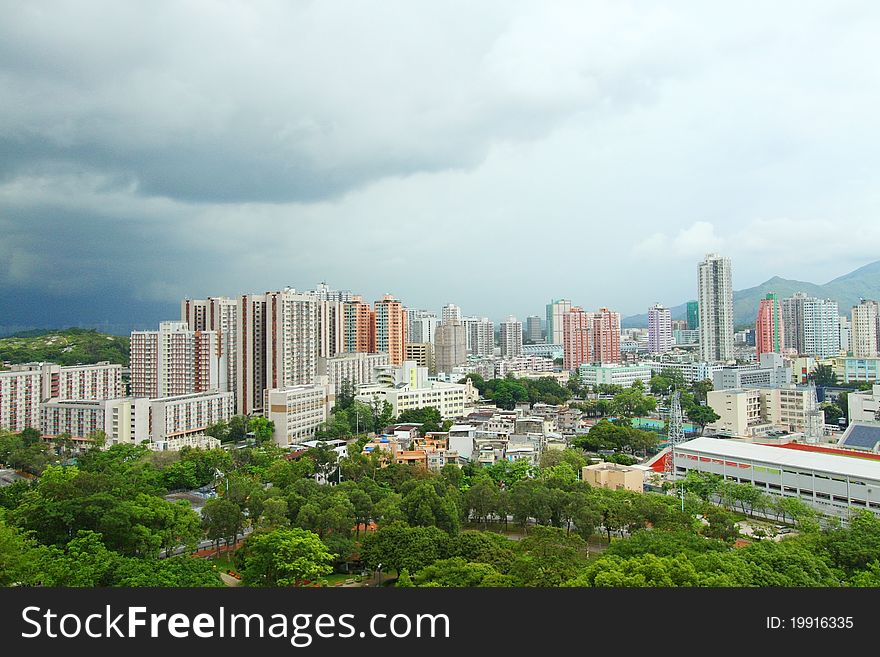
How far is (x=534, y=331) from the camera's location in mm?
36406

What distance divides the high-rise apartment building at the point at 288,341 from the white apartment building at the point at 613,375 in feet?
32.6

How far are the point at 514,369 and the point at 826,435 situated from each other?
11.6 metres

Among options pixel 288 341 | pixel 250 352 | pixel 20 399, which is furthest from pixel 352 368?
pixel 20 399

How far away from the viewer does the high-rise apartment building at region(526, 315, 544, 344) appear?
3569 centimetres

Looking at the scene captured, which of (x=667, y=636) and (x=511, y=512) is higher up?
(x=667, y=636)

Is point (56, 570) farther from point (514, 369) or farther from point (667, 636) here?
point (514, 369)

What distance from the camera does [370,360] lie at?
53.1ft

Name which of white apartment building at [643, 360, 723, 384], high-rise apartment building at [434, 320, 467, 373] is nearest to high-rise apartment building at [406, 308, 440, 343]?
high-rise apartment building at [434, 320, 467, 373]

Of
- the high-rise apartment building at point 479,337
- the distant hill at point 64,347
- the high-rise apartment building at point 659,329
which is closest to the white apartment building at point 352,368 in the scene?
the distant hill at point 64,347

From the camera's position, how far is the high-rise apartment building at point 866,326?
2220 cm

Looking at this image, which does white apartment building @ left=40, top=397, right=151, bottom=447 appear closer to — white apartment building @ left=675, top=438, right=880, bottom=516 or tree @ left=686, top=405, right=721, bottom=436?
white apartment building @ left=675, top=438, right=880, bottom=516

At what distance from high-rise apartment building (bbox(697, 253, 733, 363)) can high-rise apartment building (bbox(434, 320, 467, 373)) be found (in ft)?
27.6

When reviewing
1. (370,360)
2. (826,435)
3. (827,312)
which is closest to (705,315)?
(827,312)

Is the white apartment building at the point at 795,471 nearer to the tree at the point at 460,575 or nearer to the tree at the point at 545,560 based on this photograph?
the tree at the point at 545,560
